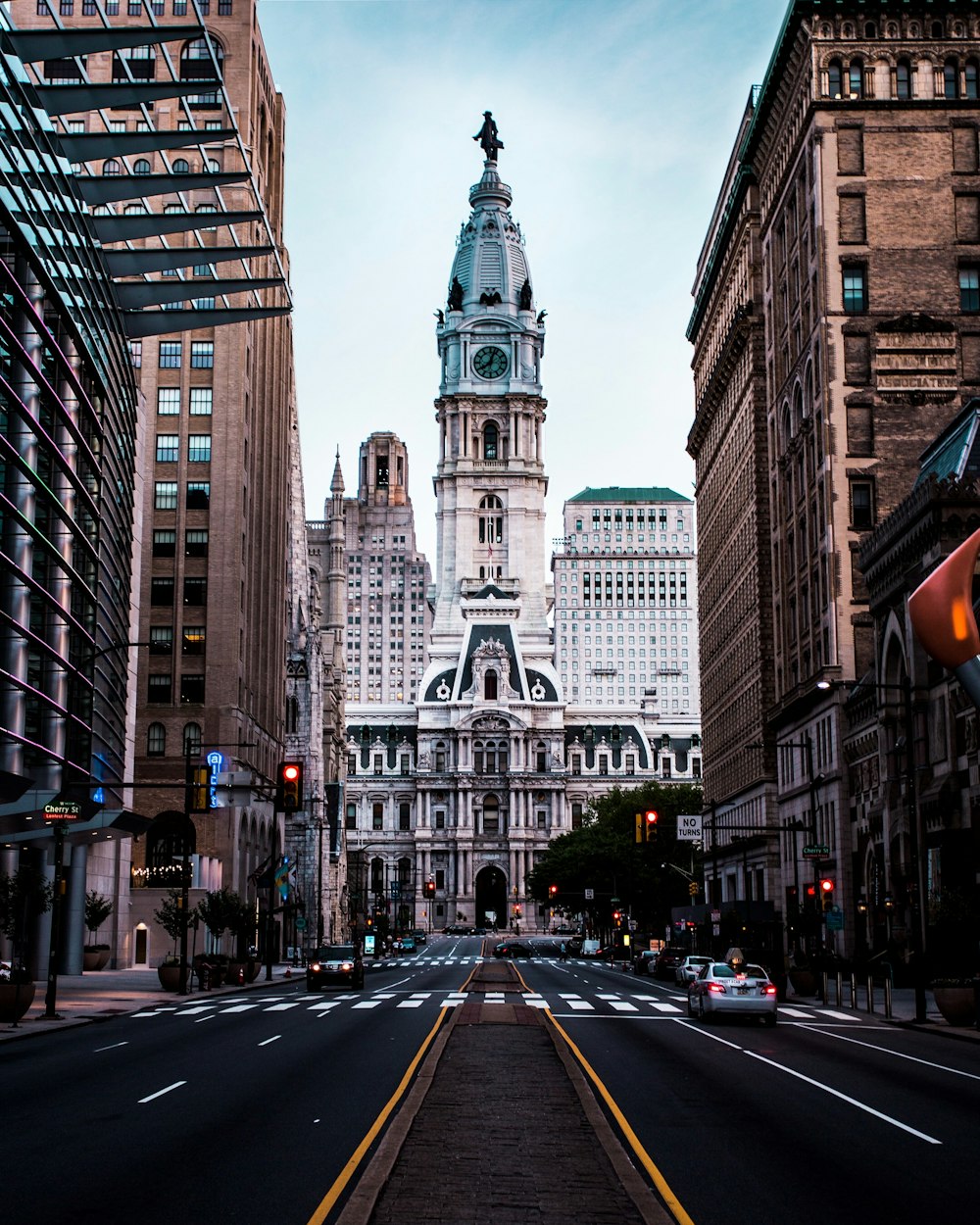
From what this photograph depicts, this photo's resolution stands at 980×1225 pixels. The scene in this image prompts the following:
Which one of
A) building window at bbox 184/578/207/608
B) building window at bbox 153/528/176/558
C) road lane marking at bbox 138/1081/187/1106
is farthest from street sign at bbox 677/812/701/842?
road lane marking at bbox 138/1081/187/1106

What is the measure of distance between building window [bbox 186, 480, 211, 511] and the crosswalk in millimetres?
39950

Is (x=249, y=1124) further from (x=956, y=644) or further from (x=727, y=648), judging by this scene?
(x=727, y=648)

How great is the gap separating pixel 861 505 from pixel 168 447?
40.0m

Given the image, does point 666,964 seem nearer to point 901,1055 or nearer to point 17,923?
point 17,923

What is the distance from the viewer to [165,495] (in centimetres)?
8844

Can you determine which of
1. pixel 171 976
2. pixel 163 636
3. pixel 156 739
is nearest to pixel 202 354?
pixel 163 636

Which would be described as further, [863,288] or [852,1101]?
[863,288]

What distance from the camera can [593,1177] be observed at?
13.7m

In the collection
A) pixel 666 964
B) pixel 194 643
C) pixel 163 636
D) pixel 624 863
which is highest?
pixel 163 636

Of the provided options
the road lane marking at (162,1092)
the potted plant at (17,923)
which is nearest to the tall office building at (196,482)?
the potted plant at (17,923)

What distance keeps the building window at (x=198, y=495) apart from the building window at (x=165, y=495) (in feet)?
2.84

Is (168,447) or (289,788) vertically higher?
(168,447)

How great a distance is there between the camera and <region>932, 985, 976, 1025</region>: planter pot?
1468 inches

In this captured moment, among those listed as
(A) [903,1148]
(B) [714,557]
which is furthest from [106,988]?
(B) [714,557]
